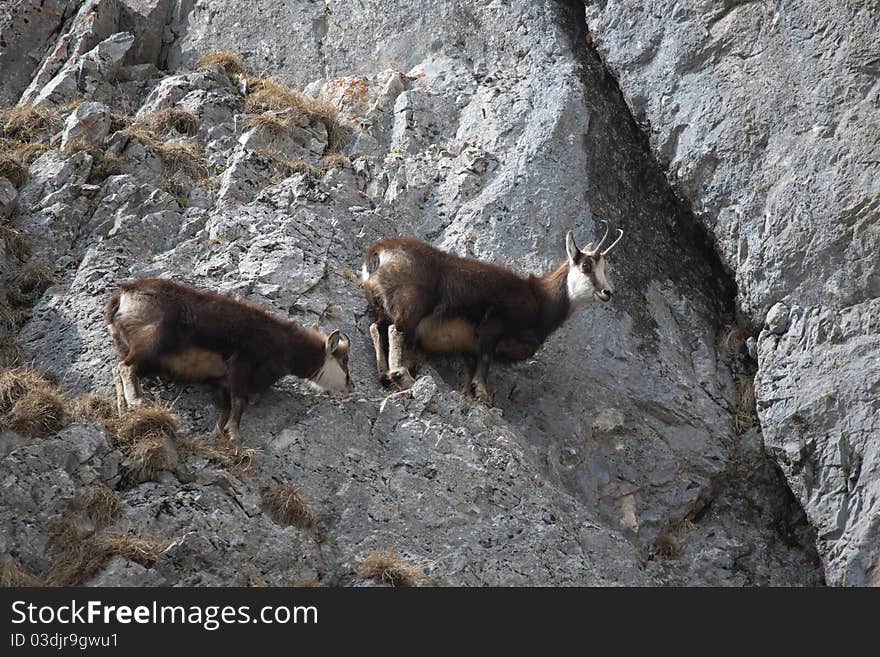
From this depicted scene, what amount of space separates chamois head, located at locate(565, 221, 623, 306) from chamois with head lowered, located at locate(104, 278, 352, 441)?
10.6 ft

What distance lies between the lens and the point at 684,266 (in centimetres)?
1394

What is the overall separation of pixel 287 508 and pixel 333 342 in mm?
2082

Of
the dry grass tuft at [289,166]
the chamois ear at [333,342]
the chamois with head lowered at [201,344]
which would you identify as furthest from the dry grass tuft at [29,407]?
the dry grass tuft at [289,166]

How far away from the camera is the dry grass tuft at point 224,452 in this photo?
9719mm

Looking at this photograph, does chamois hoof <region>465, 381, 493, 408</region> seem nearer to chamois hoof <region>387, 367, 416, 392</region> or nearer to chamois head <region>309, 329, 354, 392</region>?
chamois hoof <region>387, 367, 416, 392</region>

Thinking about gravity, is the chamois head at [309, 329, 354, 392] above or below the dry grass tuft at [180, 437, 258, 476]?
above

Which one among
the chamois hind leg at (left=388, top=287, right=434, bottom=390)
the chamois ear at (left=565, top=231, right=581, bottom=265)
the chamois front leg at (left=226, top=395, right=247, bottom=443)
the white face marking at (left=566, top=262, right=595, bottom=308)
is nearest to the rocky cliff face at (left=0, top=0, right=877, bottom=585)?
the chamois front leg at (left=226, top=395, right=247, bottom=443)

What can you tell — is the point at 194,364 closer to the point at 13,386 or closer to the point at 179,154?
the point at 13,386

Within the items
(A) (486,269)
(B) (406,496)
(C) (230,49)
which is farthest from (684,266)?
(C) (230,49)

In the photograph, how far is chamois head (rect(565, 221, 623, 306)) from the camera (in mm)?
12297

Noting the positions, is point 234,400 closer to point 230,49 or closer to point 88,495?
point 88,495

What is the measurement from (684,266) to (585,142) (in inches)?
80.9

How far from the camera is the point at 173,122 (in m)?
14.7

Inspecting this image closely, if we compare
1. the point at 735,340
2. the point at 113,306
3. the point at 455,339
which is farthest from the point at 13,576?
the point at 735,340
